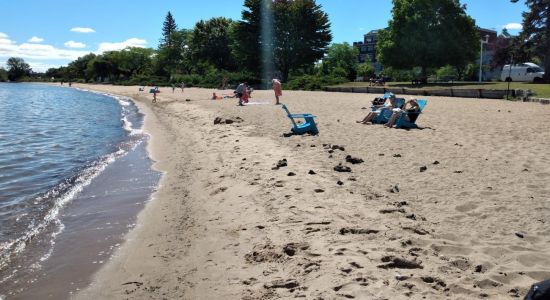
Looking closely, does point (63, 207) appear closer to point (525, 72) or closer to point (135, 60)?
point (525, 72)

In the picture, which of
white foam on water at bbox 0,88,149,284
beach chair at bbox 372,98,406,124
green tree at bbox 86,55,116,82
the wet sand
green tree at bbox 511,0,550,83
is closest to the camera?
the wet sand

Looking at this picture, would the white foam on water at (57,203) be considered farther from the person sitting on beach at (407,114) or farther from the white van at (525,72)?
the white van at (525,72)

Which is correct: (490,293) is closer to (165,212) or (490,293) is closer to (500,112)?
(165,212)

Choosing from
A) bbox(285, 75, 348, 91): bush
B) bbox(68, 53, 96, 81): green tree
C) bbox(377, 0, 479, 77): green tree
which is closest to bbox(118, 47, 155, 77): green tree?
bbox(68, 53, 96, 81): green tree

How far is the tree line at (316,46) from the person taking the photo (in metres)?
41.9

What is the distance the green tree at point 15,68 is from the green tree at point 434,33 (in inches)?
6427

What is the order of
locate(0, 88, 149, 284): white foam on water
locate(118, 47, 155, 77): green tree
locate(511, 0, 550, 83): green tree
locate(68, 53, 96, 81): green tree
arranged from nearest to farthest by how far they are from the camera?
locate(0, 88, 149, 284): white foam on water
locate(511, 0, 550, 83): green tree
locate(118, 47, 155, 77): green tree
locate(68, 53, 96, 81): green tree

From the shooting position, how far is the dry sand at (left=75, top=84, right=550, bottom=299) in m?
3.83

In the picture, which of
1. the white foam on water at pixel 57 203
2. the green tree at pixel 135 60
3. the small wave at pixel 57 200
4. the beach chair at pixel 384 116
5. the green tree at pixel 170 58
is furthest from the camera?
the green tree at pixel 135 60

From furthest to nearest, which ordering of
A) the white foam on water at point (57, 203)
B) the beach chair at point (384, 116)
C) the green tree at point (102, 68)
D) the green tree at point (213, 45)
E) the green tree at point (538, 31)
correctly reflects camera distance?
the green tree at point (102, 68) → the green tree at point (213, 45) → the green tree at point (538, 31) → the beach chair at point (384, 116) → the white foam on water at point (57, 203)

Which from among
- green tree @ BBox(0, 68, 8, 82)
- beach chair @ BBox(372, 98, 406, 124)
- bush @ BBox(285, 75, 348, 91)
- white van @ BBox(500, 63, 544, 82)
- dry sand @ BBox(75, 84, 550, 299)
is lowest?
dry sand @ BBox(75, 84, 550, 299)

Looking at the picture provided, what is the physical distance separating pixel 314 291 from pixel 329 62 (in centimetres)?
8035

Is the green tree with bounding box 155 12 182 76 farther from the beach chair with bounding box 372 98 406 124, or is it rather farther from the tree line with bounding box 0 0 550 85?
the beach chair with bounding box 372 98 406 124

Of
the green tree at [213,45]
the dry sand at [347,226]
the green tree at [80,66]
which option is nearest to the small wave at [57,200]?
the dry sand at [347,226]
